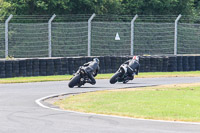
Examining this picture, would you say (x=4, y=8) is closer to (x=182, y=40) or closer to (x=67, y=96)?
(x=182, y=40)

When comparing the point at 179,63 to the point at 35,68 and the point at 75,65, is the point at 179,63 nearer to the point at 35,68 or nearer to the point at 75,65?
the point at 75,65

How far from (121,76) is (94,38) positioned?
19.9ft

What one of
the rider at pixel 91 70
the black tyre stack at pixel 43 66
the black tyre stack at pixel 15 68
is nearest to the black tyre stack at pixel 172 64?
the black tyre stack at pixel 43 66

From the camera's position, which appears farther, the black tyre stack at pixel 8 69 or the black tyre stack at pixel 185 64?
the black tyre stack at pixel 185 64

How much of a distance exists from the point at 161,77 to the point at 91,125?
14.2 meters

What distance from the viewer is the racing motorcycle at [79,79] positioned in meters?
19.2

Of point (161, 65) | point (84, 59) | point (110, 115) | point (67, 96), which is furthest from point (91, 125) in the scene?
point (161, 65)

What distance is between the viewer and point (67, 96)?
16.2 meters

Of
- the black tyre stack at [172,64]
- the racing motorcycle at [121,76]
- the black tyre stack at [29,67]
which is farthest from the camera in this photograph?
the black tyre stack at [172,64]

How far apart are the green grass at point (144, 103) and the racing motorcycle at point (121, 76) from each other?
2.46 m

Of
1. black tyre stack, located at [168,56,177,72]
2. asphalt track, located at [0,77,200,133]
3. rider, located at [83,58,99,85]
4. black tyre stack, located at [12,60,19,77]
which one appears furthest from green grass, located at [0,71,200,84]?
asphalt track, located at [0,77,200,133]

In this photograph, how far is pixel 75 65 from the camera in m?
25.0

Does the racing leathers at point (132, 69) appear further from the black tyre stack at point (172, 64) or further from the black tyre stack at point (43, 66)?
the black tyre stack at point (172, 64)

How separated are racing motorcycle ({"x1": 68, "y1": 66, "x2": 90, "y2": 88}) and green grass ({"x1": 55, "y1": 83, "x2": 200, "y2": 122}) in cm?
176
